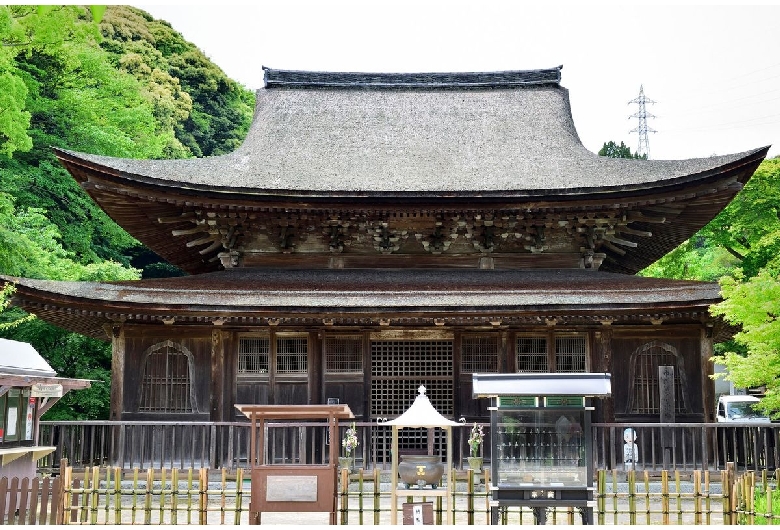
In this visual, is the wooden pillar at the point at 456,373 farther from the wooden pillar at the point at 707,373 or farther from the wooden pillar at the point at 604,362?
the wooden pillar at the point at 707,373

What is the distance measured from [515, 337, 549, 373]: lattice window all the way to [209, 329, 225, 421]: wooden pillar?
21.0 ft

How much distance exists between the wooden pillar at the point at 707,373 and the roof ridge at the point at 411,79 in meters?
9.99

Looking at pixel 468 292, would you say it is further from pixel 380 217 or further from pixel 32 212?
pixel 32 212

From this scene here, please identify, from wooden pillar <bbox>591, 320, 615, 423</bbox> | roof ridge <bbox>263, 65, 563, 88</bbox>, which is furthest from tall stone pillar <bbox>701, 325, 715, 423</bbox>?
roof ridge <bbox>263, 65, 563, 88</bbox>

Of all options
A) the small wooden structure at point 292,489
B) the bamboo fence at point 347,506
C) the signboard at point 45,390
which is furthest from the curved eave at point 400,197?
the small wooden structure at point 292,489

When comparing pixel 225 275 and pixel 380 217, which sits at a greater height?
pixel 380 217

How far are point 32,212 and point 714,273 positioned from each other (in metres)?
27.9

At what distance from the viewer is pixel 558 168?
20750 mm

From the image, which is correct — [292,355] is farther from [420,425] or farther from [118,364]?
[420,425]

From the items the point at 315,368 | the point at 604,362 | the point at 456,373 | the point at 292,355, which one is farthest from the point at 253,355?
the point at 604,362

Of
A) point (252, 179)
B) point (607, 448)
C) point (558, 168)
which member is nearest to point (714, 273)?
point (558, 168)

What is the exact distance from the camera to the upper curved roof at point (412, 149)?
60.2 ft

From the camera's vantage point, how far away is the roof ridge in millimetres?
25000

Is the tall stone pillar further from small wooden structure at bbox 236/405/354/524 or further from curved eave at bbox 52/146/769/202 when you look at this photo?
small wooden structure at bbox 236/405/354/524
